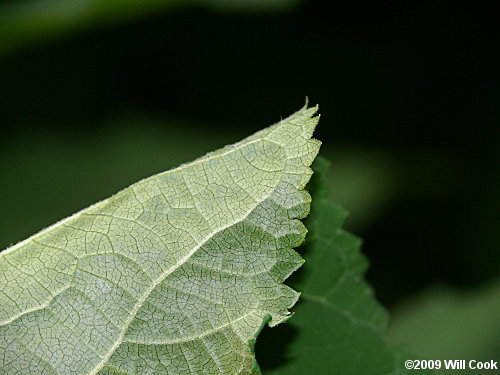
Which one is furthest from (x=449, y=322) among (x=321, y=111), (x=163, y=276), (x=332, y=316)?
(x=163, y=276)

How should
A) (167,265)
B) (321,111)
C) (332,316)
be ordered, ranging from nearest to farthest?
(167,265)
(332,316)
(321,111)

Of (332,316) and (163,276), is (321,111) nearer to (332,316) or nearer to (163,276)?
(332,316)

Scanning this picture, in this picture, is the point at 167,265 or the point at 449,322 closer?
the point at 167,265

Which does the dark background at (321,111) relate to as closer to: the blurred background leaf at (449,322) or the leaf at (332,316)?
the blurred background leaf at (449,322)

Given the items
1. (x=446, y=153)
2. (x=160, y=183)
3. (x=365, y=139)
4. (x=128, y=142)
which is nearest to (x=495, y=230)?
(x=446, y=153)

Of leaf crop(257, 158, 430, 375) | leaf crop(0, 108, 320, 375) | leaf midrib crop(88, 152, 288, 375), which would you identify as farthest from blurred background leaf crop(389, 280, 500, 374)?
leaf midrib crop(88, 152, 288, 375)

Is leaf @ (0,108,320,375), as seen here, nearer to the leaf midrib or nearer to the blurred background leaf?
the leaf midrib

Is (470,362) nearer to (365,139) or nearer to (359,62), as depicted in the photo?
(365,139)
